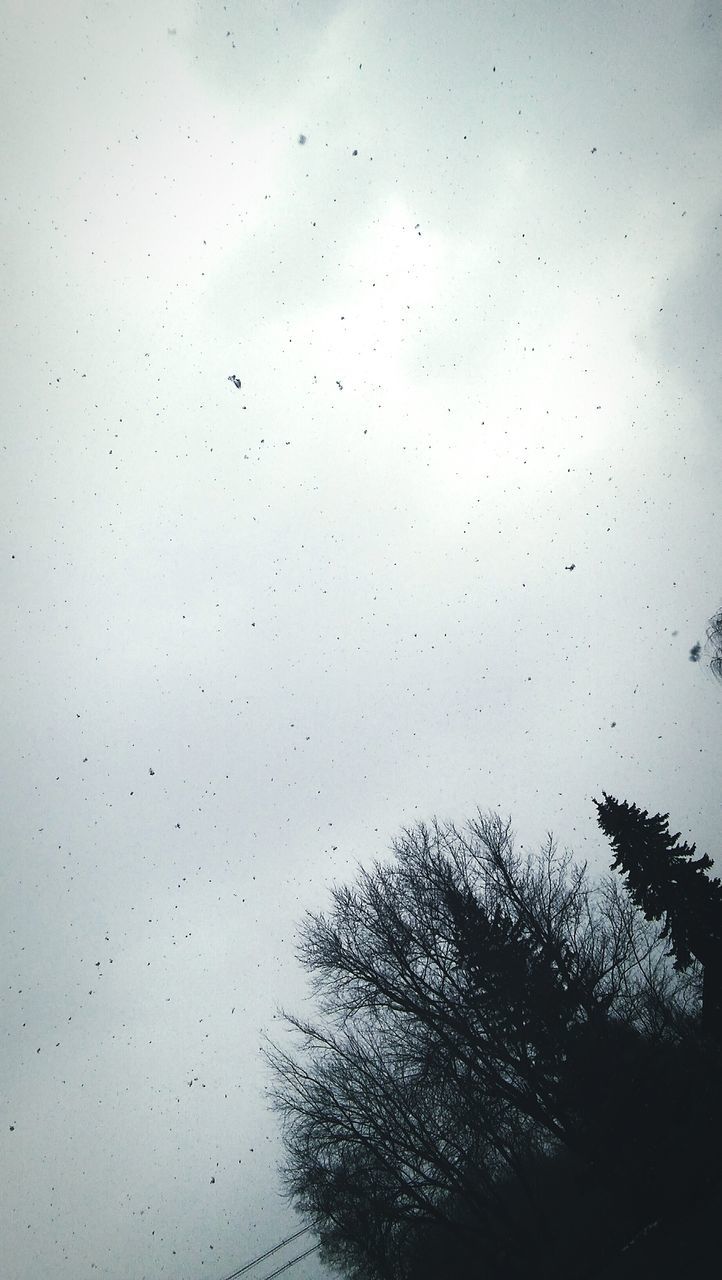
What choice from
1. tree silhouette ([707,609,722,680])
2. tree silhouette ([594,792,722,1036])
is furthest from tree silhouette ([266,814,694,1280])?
tree silhouette ([707,609,722,680])

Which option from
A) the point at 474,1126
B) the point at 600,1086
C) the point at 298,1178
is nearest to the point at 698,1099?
the point at 600,1086

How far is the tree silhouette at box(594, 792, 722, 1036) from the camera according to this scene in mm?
13453

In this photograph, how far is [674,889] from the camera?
46.4 feet

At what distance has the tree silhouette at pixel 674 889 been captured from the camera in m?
13.5

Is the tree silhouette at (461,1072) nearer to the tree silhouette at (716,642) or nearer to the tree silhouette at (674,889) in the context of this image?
the tree silhouette at (674,889)

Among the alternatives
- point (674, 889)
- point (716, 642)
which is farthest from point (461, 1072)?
point (716, 642)

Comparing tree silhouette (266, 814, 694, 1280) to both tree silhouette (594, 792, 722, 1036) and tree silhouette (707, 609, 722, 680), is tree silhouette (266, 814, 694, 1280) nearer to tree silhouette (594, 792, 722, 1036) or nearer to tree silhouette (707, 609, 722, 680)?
tree silhouette (594, 792, 722, 1036)

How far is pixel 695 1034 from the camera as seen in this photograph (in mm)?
17312

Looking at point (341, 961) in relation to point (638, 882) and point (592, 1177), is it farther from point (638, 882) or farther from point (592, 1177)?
point (638, 882)

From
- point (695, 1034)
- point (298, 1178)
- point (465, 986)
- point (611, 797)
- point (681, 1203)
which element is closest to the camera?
point (681, 1203)

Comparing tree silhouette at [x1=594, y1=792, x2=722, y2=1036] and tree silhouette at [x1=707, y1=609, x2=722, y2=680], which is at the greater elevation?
tree silhouette at [x1=707, y1=609, x2=722, y2=680]

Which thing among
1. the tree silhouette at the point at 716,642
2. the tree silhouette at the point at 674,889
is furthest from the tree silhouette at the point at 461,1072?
the tree silhouette at the point at 716,642

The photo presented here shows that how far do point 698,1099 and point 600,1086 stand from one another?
2367 millimetres

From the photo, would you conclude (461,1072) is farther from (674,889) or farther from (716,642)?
(716,642)
